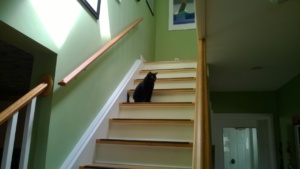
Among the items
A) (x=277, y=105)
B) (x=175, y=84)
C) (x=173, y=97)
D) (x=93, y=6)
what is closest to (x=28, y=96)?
(x=93, y=6)

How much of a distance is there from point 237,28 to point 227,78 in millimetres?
1669

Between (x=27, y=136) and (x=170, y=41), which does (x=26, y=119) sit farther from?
(x=170, y=41)

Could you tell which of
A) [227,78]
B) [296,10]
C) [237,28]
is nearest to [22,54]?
[237,28]

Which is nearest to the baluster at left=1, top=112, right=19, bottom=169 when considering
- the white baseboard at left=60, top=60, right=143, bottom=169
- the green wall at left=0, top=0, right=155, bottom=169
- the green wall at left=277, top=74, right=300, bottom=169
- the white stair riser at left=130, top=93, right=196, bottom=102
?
the green wall at left=0, top=0, right=155, bottom=169

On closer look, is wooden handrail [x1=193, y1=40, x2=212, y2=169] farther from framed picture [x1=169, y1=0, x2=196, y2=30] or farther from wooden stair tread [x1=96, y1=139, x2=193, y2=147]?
framed picture [x1=169, y1=0, x2=196, y2=30]

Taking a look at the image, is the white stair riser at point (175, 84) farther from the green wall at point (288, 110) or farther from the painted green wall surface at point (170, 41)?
the painted green wall surface at point (170, 41)

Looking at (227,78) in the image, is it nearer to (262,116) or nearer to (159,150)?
(262,116)

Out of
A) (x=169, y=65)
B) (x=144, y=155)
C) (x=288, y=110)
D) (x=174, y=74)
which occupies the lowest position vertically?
(x=144, y=155)

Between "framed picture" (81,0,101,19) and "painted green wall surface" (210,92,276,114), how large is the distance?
2.97 m

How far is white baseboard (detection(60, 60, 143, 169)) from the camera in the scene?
74.1 inches

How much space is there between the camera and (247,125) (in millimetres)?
4434

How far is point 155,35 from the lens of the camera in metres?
5.14

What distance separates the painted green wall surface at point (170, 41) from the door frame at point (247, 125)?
1.33 meters

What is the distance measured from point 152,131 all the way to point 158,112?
302 mm
